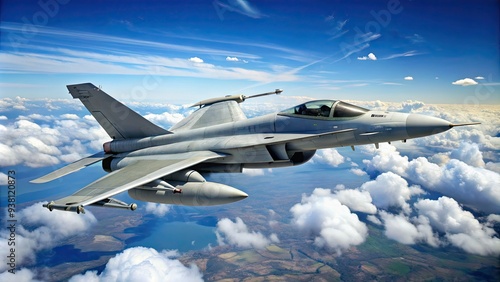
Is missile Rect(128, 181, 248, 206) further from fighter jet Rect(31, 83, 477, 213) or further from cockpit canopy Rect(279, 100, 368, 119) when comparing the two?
cockpit canopy Rect(279, 100, 368, 119)

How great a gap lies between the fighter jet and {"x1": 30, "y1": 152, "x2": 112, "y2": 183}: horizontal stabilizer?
0.03 m

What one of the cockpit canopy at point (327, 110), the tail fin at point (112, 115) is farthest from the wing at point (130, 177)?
the cockpit canopy at point (327, 110)

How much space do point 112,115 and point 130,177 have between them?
4.02 m

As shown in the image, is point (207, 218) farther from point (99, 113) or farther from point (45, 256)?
point (99, 113)

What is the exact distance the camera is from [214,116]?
1145 cm

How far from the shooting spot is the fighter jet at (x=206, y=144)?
6852 mm

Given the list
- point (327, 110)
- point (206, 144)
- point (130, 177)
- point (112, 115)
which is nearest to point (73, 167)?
point (112, 115)

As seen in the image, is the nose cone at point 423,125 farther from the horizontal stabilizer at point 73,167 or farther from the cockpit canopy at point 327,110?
the horizontal stabilizer at point 73,167

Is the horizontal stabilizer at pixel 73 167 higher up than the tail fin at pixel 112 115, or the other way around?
the tail fin at pixel 112 115

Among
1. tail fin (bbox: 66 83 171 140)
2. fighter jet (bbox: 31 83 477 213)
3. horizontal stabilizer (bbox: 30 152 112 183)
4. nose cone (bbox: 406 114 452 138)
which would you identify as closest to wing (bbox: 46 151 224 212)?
fighter jet (bbox: 31 83 477 213)

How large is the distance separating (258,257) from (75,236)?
4973 cm

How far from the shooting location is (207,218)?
107 meters

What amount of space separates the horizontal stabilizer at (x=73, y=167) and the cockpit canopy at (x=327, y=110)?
7242mm

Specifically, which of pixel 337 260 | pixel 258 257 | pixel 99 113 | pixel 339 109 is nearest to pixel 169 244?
pixel 258 257
